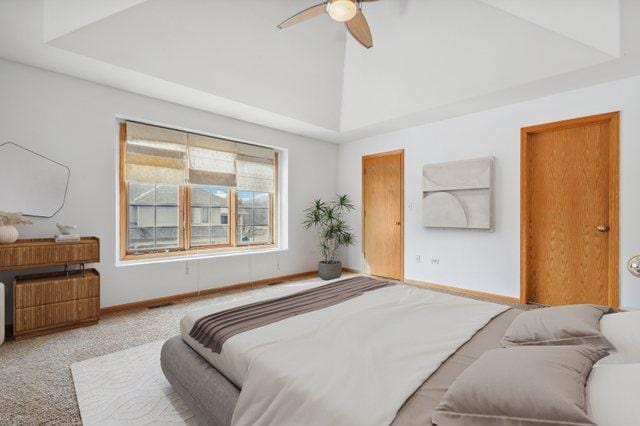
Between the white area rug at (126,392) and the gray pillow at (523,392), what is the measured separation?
1.51 metres

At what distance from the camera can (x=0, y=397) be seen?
191 centimetres

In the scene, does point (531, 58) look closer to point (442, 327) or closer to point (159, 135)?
point (442, 327)

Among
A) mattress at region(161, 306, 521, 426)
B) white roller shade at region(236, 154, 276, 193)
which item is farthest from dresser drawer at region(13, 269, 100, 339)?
white roller shade at region(236, 154, 276, 193)

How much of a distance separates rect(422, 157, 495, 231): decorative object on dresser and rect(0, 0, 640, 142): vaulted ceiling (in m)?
0.77

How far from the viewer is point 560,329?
1.33m

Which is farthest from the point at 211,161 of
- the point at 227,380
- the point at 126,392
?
the point at 227,380

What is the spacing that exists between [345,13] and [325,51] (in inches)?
60.7

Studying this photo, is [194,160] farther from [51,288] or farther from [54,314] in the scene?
[54,314]

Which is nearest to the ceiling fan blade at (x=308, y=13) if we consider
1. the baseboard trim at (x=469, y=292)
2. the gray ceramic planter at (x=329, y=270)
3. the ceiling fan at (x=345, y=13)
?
the ceiling fan at (x=345, y=13)

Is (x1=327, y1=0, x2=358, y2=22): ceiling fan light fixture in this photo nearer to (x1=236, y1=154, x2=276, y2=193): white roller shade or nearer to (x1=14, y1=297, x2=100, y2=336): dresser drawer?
(x1=236, y1=154, x2=276, y2=193): white roller shade

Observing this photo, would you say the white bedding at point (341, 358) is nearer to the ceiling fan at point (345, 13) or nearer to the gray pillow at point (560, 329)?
the gray pillow at point (560, 329)

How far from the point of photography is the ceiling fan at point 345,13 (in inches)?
99.6

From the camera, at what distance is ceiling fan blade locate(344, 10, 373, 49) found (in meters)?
2.81

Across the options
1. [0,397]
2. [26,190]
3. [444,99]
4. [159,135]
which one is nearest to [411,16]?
[444,99]
